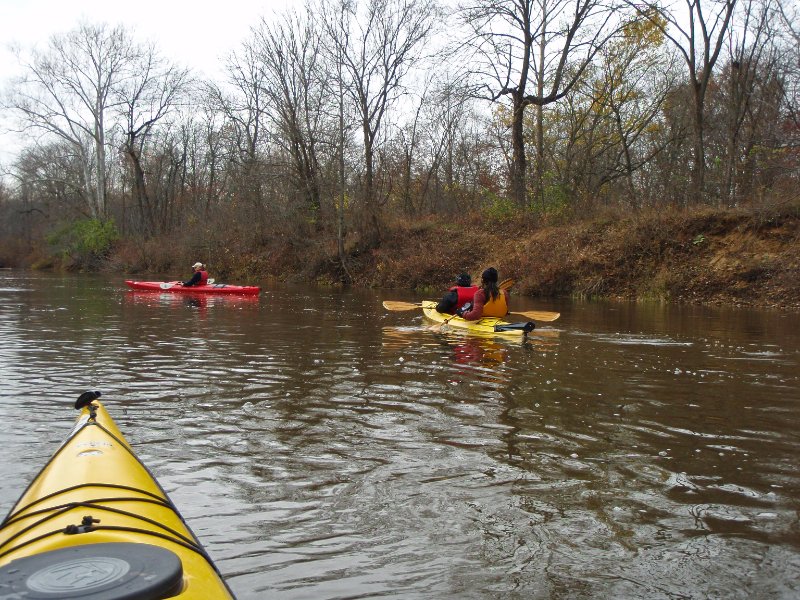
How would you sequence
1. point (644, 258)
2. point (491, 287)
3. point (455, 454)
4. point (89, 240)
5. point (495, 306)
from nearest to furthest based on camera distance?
point (455, 454) → point (491, 287) → point (495, 306) → point (644, 258) → point (89, 240)

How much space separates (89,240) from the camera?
4062cm

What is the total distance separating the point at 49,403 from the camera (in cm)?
654

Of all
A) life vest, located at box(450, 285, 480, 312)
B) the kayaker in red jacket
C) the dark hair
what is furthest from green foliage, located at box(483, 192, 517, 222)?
the dark hair

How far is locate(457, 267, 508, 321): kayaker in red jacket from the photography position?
38.4 feet

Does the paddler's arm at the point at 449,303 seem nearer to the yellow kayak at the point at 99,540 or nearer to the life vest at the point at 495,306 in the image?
the life vest at the point at 495,306

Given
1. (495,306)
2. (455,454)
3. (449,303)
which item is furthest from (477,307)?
(455,454)

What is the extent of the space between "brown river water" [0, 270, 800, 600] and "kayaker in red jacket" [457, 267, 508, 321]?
1.09 m

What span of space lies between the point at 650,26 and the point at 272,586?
25146mm

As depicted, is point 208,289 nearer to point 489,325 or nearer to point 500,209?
point 489,325

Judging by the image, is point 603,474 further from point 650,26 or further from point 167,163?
point 167,163

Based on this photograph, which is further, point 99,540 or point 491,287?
point 491,287

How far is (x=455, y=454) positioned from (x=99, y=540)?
2.99m

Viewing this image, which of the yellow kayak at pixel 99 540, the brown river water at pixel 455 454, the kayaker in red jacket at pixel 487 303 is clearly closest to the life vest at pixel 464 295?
the kayaker in red jacket at pixel 487 303

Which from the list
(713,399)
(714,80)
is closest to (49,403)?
(713,399)
